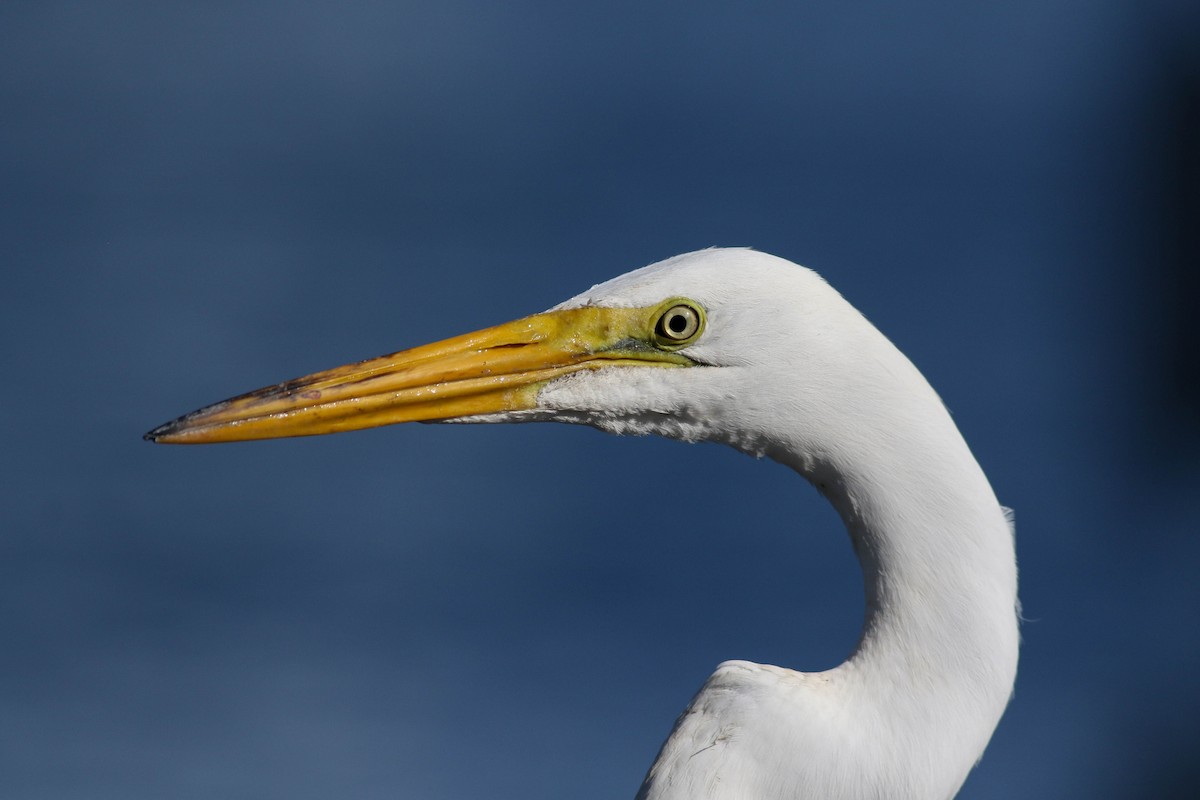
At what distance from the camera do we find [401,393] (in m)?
1.74

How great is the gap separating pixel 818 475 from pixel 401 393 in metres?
0.58

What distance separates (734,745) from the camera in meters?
1.61

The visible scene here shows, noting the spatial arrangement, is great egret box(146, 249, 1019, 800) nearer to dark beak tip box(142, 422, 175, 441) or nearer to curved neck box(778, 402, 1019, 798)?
curved neck box(778, 402, 1019, 798)

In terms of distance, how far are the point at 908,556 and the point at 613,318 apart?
1.57ft

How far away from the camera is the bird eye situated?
161cm

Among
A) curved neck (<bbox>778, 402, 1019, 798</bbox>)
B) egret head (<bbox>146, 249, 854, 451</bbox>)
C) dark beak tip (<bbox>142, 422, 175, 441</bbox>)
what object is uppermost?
egret head (<bbox>146, 249, 854, 451</bbox>)

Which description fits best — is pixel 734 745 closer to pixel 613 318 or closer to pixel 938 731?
pixel 938 731

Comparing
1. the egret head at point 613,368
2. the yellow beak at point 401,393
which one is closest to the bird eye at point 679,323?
the egret head at point 613,368

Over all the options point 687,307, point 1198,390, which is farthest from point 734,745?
point 1198,390

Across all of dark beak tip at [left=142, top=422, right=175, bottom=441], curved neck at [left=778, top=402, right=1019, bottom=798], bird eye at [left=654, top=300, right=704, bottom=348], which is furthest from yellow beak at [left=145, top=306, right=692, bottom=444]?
curved neck at [left=778, top=402, right=1019, bottom=798]

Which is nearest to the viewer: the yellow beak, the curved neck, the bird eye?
the curved neck

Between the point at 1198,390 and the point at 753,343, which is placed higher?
the point at 1198,390

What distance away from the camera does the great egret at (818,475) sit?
4.97ft

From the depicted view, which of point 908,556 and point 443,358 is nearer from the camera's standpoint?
point 908,556
